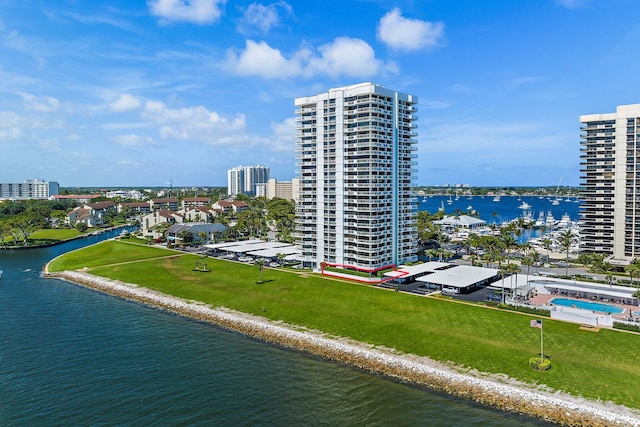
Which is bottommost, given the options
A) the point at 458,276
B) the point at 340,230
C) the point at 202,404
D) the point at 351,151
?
the point at 202,404

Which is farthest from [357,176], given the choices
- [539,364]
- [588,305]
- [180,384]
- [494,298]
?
[180,384]

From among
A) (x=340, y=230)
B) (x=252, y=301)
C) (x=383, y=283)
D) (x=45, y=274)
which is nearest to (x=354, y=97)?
(x=340, y=230)

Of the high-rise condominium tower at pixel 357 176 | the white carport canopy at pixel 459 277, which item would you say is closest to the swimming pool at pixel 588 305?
the white carport canopy at pixel 459 277

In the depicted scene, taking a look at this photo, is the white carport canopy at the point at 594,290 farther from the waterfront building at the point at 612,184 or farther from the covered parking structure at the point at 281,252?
the covered parking structure at the point at 281,252

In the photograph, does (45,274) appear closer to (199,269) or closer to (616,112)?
(199,269)

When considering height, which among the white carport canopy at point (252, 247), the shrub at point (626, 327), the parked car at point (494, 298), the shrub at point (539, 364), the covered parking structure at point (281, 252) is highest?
the white carport canopy at point (252, 247)

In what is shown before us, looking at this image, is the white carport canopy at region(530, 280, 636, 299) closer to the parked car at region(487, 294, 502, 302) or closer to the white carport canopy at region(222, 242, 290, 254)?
the parked car at region(487, 294, 502, 302)
